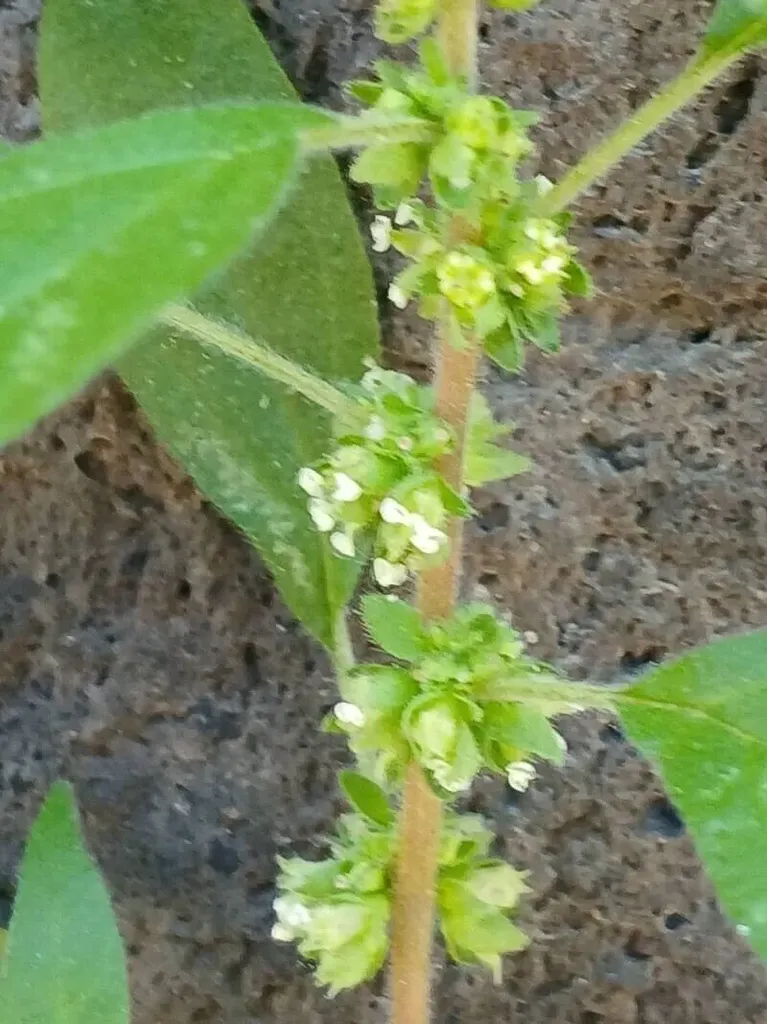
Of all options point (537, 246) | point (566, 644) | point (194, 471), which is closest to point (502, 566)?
point (566, 644)

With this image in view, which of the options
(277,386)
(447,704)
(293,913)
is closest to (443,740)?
(447,704)

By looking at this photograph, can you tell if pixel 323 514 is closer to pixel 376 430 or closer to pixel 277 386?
pixel 376 430

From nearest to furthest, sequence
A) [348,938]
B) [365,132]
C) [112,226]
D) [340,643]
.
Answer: [112,226] < [365,132] < [348,938] < [340,643]

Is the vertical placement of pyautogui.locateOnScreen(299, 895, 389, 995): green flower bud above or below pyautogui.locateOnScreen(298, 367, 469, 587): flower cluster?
below

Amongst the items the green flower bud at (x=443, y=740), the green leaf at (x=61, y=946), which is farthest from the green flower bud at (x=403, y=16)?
the green leaf at (x=61, y=946)

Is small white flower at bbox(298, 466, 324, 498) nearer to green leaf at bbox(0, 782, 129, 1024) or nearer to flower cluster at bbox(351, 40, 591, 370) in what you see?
flower cluster at bbox(351, 40, 591, 370)

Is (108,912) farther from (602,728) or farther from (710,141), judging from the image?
(710,141)

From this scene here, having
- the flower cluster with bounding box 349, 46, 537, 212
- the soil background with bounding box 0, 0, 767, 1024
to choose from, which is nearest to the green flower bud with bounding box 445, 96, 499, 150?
the flower cluster with bounding box 349, 46, 537, 212

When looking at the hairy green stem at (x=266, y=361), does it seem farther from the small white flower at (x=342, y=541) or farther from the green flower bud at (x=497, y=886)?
the green flower bud at (x=497, y=886)

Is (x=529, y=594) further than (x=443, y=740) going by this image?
Yes
